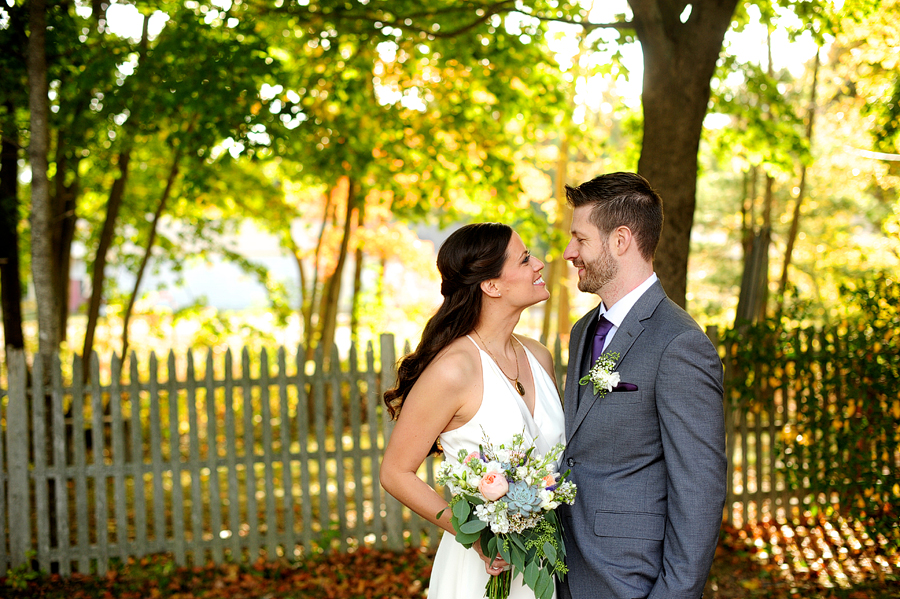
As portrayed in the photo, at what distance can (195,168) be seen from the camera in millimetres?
6355

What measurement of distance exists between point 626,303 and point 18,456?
5.41 meters

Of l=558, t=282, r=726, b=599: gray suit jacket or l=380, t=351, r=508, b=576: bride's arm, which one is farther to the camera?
l=380, t=351, r=508, b=576: bride's arm

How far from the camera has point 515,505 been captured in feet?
7.48

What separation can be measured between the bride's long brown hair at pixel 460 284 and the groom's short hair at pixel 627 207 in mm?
651

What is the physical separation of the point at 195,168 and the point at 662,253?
14.0 ft

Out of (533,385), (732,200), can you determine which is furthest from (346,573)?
(732,200)

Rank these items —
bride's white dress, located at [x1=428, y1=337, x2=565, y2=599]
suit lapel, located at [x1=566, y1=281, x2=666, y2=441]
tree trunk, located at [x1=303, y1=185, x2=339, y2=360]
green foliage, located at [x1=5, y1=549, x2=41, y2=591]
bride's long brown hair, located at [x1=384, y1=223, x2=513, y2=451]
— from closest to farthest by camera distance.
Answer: suit lapel, located at [x1=566, y1=281, x2=666, y2=441] → bride's white dress, located at [x1=428, y1=337, x2=565, y2=599] → bride's long brown hair, located at [x1=384, y1=223, x2=513, y2=451] → green foliage, located at [x1=5, y1=549, x2=41, y2=591] → tree trunk, located at [x1=303, y1=185, x2=339, y2=360]

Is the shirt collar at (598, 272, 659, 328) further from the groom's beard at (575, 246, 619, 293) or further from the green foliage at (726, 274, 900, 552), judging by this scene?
the green foliage at (726, 274, 900, 552)

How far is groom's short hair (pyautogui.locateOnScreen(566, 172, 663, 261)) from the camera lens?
8.34 feet

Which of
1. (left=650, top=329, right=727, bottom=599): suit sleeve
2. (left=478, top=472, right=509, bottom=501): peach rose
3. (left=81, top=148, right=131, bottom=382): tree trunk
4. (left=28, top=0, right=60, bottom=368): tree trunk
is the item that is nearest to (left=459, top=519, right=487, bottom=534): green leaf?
(left=478, top=472, right=509, bottom=501): peach rose

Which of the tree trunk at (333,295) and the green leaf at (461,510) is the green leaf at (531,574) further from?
the tree trunk at (333,295)

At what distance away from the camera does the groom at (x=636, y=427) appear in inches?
88.0

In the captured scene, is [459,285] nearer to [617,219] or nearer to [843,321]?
[617,219]

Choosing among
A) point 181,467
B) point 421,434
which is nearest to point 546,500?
point 421,434
